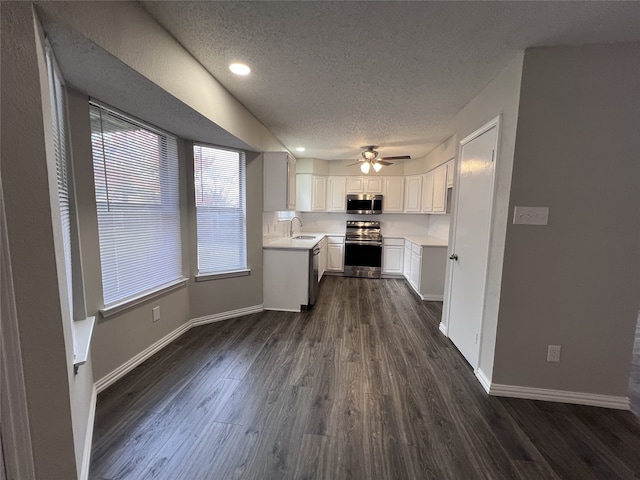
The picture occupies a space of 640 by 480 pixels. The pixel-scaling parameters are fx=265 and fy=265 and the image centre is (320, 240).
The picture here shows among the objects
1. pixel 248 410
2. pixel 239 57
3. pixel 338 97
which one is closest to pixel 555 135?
pixel 338 97

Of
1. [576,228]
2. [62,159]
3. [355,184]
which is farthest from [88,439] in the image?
[355,184]

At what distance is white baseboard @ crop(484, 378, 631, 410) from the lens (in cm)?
191


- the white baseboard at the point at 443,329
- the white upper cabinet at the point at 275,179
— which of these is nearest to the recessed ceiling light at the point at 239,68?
the white upper cabinet at the point at 275,179

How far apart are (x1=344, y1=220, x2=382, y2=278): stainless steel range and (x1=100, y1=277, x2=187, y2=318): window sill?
11.3ft

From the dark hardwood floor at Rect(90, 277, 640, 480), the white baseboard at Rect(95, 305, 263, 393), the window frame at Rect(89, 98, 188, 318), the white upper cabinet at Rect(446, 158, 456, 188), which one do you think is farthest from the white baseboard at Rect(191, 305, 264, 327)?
the white upper cabinet at Rect(446, 158, 456, 188)

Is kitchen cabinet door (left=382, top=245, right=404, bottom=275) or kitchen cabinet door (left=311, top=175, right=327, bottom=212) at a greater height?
kitchen cabinet door (left=311, top=175, right=327, bottom=212)

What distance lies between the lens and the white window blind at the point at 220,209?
9.86 feet

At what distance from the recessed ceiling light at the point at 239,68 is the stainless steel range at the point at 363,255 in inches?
156

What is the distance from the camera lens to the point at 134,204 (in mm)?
2266

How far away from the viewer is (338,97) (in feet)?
8.39

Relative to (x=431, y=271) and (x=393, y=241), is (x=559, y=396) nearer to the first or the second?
(x=431, y=271)

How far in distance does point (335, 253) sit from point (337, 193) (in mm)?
1321

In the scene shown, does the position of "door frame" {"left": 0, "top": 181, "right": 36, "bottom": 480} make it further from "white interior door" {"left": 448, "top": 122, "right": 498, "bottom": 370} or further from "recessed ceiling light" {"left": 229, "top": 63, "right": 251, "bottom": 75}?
"white interior door" {"left": 448, "top": 122, "right": 498, "bottom": 370}

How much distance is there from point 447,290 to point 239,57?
2957mm
